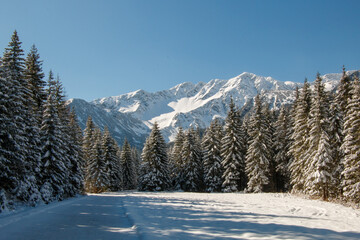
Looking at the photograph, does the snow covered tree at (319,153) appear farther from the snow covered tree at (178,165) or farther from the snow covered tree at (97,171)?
Result: the snow covered tree at (97,171)

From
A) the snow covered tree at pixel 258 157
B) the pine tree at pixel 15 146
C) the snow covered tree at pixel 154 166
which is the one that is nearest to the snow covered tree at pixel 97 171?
the snow covered tree at pixel 154 166

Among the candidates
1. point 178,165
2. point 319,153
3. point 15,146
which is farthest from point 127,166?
point 15,146

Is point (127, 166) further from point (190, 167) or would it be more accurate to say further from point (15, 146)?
point (15, 146)

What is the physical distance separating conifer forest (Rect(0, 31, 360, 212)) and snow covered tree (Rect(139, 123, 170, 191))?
0.60 feet

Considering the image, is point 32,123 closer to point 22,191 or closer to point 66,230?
point 22,191

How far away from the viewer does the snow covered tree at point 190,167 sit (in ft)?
151

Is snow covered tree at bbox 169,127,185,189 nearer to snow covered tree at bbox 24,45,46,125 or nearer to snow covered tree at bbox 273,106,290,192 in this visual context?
snow covered tree at bbox 273,106,290,192

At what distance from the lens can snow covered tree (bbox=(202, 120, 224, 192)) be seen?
4266 cm

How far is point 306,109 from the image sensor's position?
1242 inches

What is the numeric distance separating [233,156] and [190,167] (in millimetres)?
9757

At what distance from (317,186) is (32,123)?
27.9 metres

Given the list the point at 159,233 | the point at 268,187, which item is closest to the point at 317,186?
the point at 268,187

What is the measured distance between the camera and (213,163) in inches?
1738

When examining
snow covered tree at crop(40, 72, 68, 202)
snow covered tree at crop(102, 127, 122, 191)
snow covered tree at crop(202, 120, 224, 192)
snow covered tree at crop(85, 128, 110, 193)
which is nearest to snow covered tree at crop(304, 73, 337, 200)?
snow covered tree at crop(202, 120, 224, 192)
